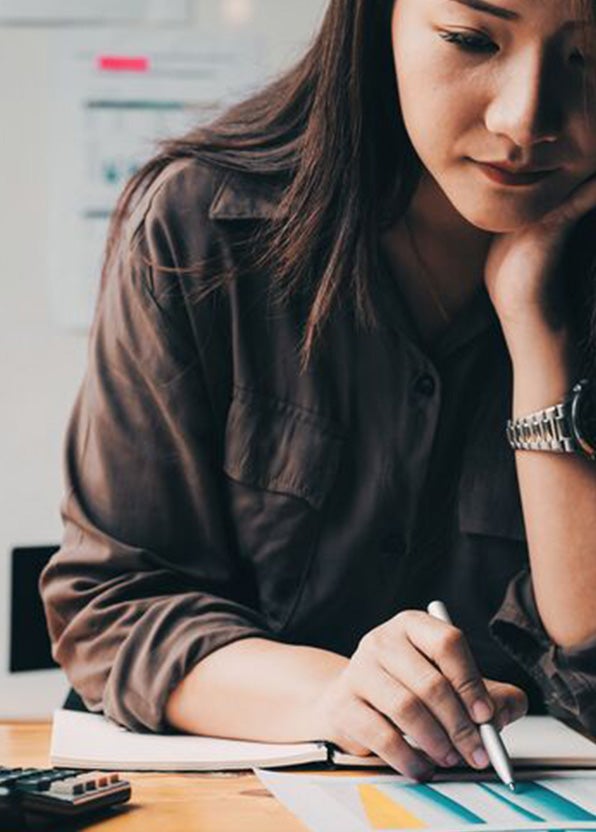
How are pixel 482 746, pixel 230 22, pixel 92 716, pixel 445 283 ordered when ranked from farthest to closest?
pixel 230 22
pixel 445 283
pixel 92 716
pixel 482 746

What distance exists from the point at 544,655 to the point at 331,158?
1.32 feet

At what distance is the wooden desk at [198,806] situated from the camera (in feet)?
2.49

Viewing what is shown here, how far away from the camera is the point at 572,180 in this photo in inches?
41.6

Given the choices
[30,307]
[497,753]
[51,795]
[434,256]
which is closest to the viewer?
[51,795]

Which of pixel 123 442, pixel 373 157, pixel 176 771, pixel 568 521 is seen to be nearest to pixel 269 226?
pixel 373 157

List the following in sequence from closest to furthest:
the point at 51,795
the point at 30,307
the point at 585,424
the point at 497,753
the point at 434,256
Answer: the point at 51,795 < the point at 497,753 < the point at 585,424 < the point at 434,256 < the point at 30,307

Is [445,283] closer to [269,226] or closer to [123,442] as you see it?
[269,226]

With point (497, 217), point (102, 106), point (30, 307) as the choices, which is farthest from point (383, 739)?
point (102, 106)

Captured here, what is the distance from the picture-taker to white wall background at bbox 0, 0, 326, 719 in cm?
205

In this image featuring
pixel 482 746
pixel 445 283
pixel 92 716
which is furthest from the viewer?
pixel 445 283

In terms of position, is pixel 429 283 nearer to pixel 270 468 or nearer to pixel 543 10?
pixel 270 468

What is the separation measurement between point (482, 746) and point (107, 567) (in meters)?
0.34

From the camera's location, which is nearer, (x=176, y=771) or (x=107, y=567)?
(x=176, y=771)

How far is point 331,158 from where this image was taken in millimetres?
1089
